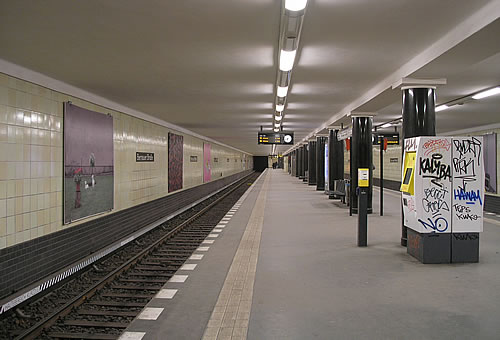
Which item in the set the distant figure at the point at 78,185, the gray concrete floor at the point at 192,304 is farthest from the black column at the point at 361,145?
the distant figure at the point at 78,185

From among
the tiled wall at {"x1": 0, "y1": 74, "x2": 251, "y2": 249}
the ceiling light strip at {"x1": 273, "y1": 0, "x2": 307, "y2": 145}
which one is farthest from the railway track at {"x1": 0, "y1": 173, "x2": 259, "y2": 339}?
the ceiling light strip at {"x1": 273, "y1": 0, "x2": 307, "y2": 145}

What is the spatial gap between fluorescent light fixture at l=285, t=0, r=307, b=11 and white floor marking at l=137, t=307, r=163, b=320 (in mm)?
3545

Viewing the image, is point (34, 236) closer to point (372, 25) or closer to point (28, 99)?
point (28, 99)

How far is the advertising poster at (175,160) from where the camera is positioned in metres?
14.4

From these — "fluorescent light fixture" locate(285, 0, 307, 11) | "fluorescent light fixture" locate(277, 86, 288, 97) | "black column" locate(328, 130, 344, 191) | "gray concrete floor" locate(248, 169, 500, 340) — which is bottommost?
"gray concrete floor" locate(248, 169, 500, 340)

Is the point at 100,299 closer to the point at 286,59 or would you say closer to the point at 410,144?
the point at 286,59

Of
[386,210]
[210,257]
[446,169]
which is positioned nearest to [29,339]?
[210,257]

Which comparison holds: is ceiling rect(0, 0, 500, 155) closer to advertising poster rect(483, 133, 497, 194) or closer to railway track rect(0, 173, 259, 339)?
railway track rect(0, 173, 259, 339)

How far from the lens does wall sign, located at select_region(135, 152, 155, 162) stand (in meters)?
10.9

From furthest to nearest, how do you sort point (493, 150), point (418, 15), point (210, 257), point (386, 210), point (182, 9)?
point (493, 150) → point (386, 210) → point (210, 257) → point (418, 15) → point (182, 9)

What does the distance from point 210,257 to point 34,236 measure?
297 centimetres

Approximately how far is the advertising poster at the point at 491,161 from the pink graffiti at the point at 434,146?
9445 mm

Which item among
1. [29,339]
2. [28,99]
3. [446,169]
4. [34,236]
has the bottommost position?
[29,339]

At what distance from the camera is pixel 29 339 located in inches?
170
